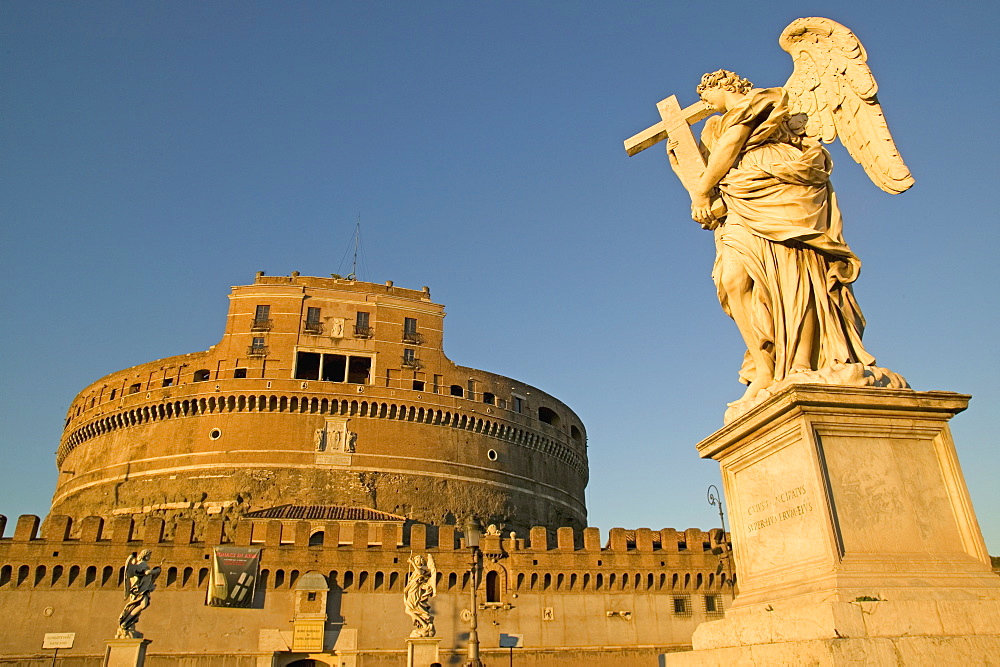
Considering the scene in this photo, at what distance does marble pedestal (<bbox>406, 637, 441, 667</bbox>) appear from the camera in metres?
19.5

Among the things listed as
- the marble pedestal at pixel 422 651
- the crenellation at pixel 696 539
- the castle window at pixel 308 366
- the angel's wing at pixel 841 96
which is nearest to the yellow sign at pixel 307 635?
the marble pedestal at pixel 422 651

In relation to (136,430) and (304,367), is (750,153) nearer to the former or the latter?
(304,367)

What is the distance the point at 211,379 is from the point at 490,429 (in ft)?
46.8

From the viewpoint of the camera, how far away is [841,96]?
444 centimetres

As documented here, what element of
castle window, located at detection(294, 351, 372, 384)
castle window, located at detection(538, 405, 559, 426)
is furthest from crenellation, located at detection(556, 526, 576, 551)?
castle window, located at detection(538, 405, 559, 426)

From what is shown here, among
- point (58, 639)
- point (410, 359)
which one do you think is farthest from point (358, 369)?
point (58, 639)

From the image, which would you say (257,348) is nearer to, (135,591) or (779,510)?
(135,591)

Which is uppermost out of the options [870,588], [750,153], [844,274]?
[750,153]

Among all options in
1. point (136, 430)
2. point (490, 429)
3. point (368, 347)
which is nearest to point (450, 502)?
point (490, 429)

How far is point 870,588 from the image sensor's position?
3.02m

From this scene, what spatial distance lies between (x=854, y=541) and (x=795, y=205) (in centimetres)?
178

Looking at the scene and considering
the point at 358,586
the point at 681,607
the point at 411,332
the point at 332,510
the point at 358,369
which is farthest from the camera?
the point at 358,369

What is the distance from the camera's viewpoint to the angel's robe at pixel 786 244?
396 cm

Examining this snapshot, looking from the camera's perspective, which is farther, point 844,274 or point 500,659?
point 500,659
